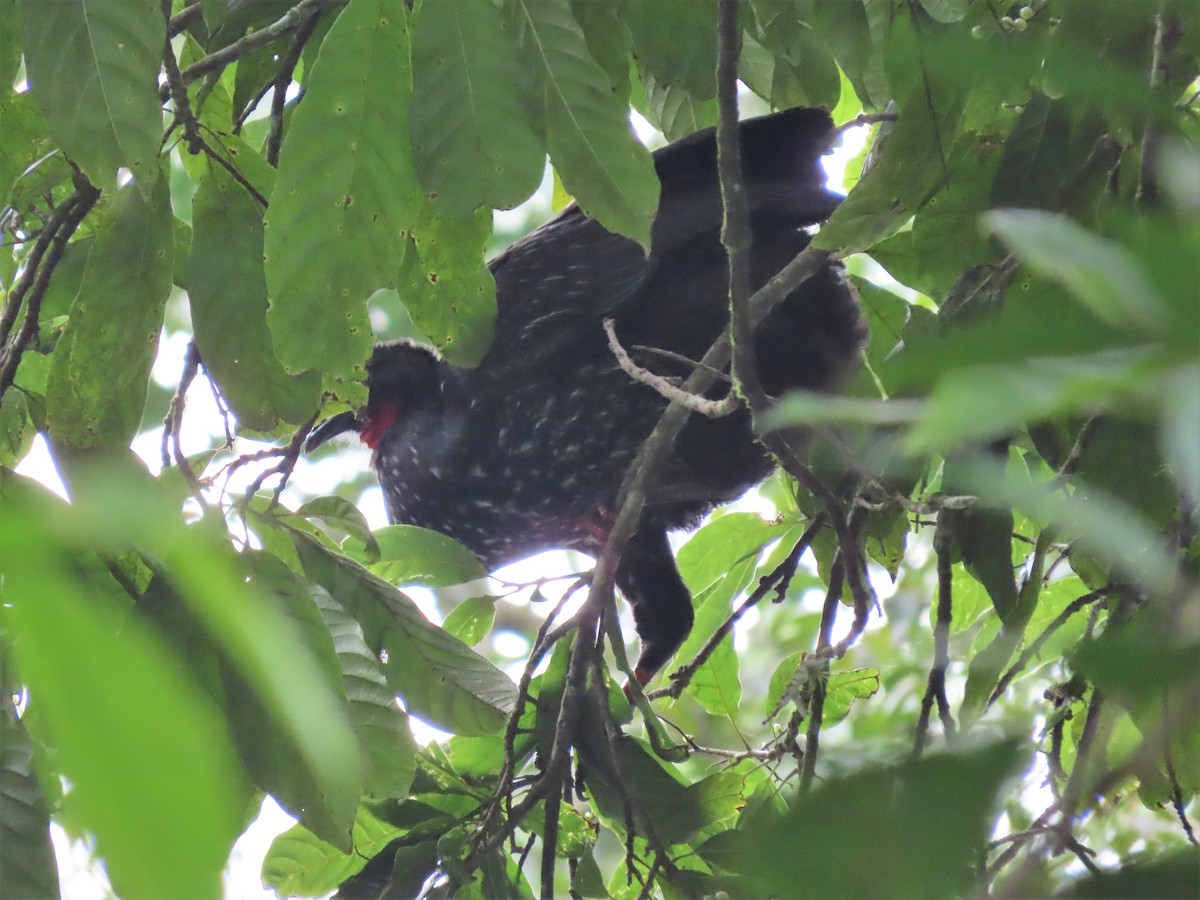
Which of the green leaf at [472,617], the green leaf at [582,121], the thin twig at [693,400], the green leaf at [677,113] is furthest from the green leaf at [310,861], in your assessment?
the green leaf at [677,113]

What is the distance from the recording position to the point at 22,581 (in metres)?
0.38

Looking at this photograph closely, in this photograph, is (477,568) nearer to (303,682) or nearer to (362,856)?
(362,856)

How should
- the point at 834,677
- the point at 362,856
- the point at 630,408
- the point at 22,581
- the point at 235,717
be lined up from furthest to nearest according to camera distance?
the point at 630,408
the point at 834,677
the point at 362,856
the point at 235,717
the point at 22,581

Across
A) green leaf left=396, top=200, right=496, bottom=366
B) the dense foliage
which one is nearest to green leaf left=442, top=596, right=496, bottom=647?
the dense foliage

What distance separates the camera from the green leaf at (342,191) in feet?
4.33

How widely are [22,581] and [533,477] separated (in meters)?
2.24

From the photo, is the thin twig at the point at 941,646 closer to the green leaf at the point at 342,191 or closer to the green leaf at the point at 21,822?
the green leaf at the point at 342,191

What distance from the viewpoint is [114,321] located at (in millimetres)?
1473

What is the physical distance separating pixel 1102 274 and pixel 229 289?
1.29 metres

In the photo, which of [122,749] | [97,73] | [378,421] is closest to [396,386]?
[378,421]

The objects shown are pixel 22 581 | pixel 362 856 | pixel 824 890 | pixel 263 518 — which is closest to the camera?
pixel 22 581

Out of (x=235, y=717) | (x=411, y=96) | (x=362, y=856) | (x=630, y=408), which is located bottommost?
(x=362, y=856)

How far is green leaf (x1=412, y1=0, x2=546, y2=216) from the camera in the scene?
4.45ft

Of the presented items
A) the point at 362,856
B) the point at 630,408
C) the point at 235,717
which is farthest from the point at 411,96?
the point at 630,408
